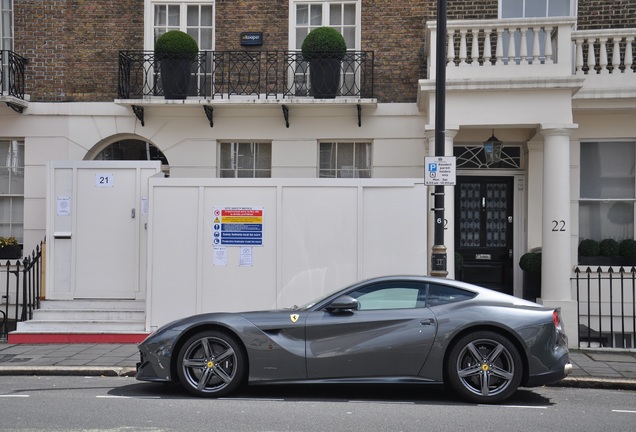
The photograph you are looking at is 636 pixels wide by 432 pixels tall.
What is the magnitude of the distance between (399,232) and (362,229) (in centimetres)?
57

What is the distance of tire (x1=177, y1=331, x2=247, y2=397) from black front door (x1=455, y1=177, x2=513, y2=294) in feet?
23.6

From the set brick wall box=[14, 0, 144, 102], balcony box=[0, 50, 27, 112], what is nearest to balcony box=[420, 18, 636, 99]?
brick wall box=[14, 0, 144, 102]

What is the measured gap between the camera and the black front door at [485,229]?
14.5m

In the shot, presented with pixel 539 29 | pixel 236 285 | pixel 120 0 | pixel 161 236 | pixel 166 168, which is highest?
pixel 120 0

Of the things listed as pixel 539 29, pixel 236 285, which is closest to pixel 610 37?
pixel 539 29

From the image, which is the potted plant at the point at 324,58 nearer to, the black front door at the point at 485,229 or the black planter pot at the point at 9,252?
the black front door at the point at 485,229

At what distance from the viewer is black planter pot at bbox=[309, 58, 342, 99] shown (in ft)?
45.2

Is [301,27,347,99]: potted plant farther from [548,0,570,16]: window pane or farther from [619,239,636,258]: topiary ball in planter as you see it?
[619,239,636,258]: topiary ball in planter

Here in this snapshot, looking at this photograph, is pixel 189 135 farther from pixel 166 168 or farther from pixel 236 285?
pixel 236 285

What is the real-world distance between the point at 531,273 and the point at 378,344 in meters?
6.21

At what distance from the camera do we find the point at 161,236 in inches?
485

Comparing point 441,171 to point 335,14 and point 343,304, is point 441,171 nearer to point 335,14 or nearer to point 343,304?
point 343,304

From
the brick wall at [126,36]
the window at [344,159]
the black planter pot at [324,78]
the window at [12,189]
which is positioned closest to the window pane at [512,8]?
the brick wall at [126,36]

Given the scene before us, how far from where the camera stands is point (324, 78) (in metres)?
13.9
